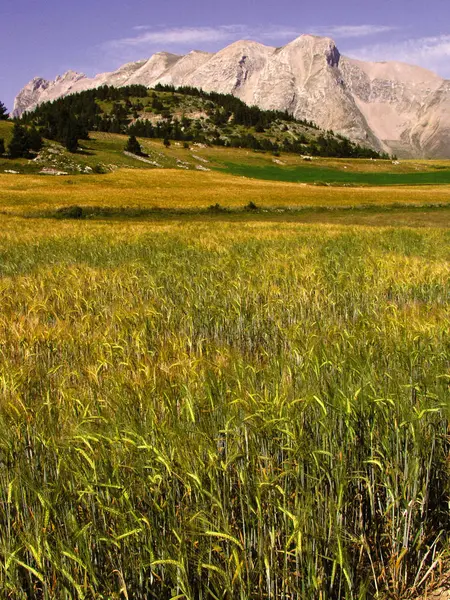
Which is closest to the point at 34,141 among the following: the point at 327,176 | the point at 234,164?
the point at 234,164

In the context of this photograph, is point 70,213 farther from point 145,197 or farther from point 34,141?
point 34,141

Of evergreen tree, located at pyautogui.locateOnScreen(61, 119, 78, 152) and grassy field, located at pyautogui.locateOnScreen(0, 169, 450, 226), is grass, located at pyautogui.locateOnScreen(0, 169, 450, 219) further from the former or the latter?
evergreen tree, located at pyautogui.locateOnScreen(61, 119, 78, 152)

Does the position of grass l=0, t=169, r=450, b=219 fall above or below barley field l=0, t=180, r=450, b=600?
above

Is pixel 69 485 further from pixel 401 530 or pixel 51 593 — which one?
pixel 401 530

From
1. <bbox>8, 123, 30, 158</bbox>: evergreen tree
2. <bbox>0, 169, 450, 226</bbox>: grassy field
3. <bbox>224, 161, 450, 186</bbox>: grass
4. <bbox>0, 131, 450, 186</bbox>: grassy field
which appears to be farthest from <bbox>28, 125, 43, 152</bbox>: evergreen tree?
<bbox>224, 161, 450, 186</bbox>: grass

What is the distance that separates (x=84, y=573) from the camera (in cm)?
271

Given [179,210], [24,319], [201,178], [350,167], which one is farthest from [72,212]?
[350,167]

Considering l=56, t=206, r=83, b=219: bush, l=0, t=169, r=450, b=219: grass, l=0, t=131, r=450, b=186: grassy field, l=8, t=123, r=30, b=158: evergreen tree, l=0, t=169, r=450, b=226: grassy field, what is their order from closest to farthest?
1. l=56, t=206, r=83, b=219: bush
2. l=0, t=169, r=450, b=226: grassy field
3. l=0, t=169, r=450, b=219: grass
4. l=8, t=123, r=30, b=158: evergreen tree
5. l=0, t=131, r=450, b=186: grassy field

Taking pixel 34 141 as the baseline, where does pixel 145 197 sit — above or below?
below

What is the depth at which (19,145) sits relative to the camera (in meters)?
95.1

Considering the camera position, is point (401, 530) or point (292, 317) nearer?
point (401, 530)

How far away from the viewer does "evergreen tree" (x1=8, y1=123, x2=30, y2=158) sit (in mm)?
94375

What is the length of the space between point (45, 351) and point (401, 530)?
4.69 meters

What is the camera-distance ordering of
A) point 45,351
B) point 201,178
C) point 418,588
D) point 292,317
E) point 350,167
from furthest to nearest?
point 350,167 < point 201,178 < point 292,317 < point 45,351 < point 418,588
